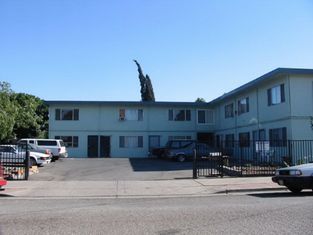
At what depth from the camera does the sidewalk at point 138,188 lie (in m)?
16.5

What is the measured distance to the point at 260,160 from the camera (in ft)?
83.9

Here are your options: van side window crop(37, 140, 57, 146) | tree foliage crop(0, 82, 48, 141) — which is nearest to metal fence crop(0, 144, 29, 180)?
van side window crop(37, 140, 57, 146)

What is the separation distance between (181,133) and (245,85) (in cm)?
1265

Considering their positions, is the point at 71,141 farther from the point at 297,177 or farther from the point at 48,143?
the point at 297,177

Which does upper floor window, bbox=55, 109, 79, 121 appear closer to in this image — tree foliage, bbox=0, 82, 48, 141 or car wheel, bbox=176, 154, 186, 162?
tree foliage, bbox=0, 82, 48, 141

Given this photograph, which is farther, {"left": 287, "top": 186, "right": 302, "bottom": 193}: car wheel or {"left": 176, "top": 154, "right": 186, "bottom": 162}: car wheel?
{"left": 176, "top": 154, "right": 186, "bottom": 162}: car wheel

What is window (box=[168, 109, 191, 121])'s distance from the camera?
4531cm

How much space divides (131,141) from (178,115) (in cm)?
515

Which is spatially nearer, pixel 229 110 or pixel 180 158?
pixel 180 158

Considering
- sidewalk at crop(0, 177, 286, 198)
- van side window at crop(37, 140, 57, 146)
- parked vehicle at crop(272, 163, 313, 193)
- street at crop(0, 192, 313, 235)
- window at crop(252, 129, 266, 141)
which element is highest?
window at crop(252, 129, 266, 141)

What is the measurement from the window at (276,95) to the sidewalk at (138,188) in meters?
9.70

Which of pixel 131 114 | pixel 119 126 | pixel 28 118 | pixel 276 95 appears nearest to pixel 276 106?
pixel 276 95

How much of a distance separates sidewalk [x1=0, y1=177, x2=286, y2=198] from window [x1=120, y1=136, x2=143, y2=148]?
78.8ft

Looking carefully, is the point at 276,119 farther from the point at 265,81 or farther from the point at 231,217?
the point at 231,217
